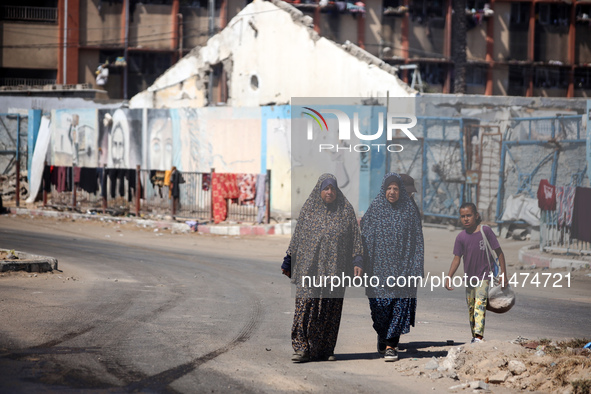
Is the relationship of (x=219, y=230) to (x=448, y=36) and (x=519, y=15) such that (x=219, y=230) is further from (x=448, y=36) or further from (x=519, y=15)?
(x=519, y=15)

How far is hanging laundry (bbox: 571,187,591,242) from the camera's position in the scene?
42.0 feet

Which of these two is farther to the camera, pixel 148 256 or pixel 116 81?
pixel 116 81

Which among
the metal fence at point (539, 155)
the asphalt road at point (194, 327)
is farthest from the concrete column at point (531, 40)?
the asphalt road at point (194, 327)

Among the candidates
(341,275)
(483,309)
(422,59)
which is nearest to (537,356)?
(483,309)

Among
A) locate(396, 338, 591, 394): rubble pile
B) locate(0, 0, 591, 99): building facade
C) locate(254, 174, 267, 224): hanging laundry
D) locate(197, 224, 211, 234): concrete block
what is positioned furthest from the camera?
locate(0, 0, 591, 99): building facade

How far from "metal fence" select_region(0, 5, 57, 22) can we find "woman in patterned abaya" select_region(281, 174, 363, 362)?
39352mm

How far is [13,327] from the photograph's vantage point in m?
7.45

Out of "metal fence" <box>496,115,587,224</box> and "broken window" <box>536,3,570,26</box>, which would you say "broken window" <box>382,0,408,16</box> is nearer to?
"broken window" <box>536,3,570,26</box>

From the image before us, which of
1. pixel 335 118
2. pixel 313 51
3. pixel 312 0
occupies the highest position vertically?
pixel 312 0

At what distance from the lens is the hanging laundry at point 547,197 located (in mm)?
13417

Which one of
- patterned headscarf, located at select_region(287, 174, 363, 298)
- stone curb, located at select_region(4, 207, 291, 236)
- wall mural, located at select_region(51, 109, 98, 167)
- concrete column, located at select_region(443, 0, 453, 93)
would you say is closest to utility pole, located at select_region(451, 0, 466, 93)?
concrete column, located at select_region(443, 0, 453, 93)

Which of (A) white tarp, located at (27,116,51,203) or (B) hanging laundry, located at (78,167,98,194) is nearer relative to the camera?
(B) hanging laundry, located at (78,167,98,194)

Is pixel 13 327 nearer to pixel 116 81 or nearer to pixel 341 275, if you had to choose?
pixel 341 275

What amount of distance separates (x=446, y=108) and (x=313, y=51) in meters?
5.52
